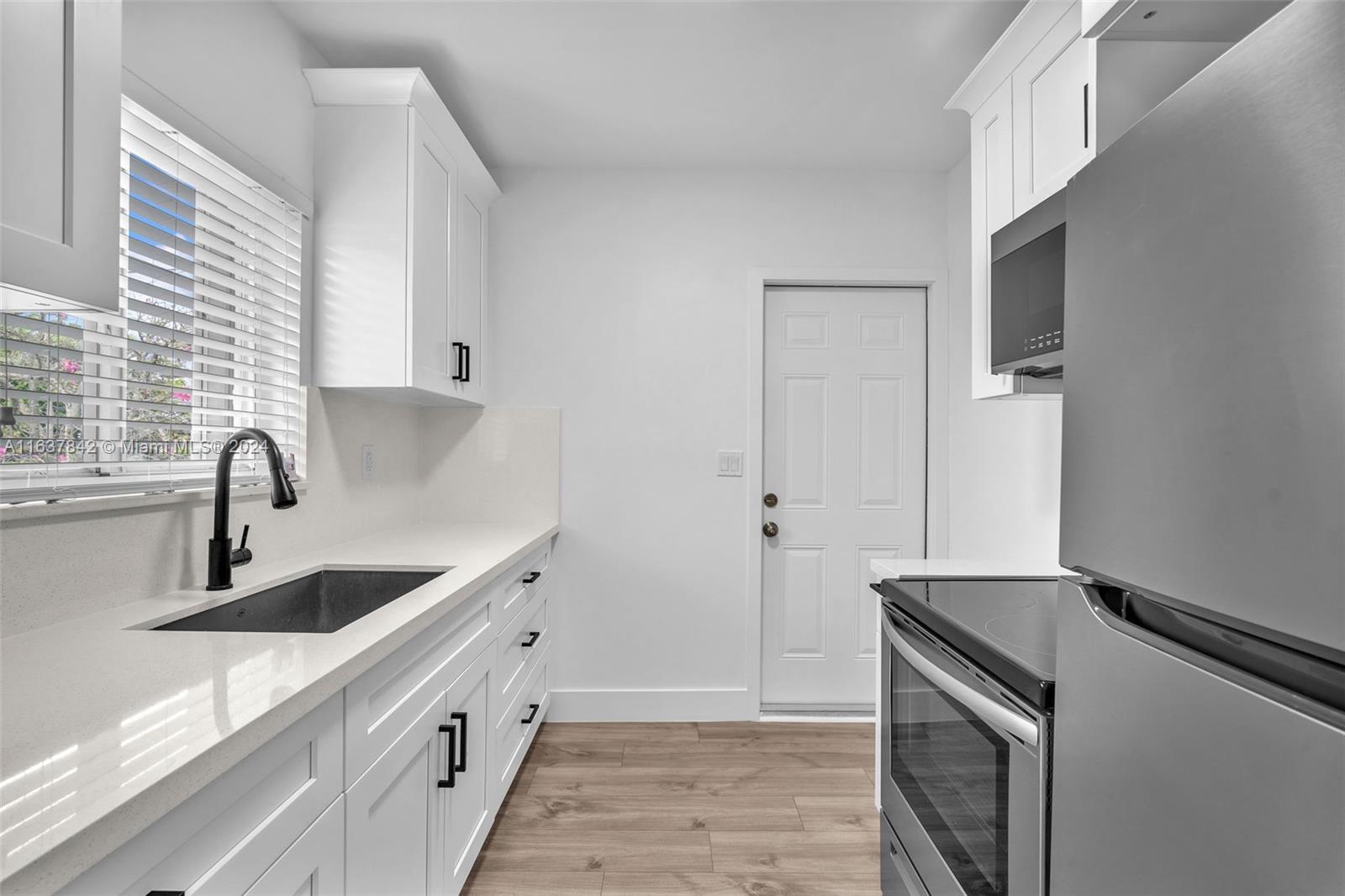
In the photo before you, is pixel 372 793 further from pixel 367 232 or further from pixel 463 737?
pixel 367 232

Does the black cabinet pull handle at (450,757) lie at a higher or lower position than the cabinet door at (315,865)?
lower

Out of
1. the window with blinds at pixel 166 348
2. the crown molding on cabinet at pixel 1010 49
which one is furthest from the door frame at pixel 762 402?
the window with blinds at pixel 166 348

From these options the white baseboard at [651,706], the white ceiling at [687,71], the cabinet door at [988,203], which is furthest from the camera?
the white baseboard at [651,706]

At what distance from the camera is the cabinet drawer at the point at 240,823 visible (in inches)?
26.3

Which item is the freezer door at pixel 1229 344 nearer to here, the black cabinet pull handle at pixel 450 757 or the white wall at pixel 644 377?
the black cabinet pull handle at pixel 450 757

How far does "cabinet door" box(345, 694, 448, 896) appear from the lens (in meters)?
1.15

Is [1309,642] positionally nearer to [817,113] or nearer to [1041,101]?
[1041,101]

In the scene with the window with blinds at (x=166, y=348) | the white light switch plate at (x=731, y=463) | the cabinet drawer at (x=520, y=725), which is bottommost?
the cabinet drawer at (x=520, y=725)

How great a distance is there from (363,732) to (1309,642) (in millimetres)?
1242

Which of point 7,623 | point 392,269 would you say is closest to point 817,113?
point 392,269

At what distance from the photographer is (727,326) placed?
121 inches

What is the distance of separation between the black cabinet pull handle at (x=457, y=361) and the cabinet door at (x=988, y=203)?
179 cm

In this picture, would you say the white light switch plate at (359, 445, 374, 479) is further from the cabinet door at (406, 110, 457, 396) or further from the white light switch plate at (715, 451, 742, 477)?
the white light switch plate at (715, 451, 742, 477)

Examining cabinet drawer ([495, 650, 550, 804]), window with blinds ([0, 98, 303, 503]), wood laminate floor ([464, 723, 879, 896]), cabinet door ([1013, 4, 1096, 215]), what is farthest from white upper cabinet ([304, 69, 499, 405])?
cabinet door ([1013, 4, 1096, 215])
